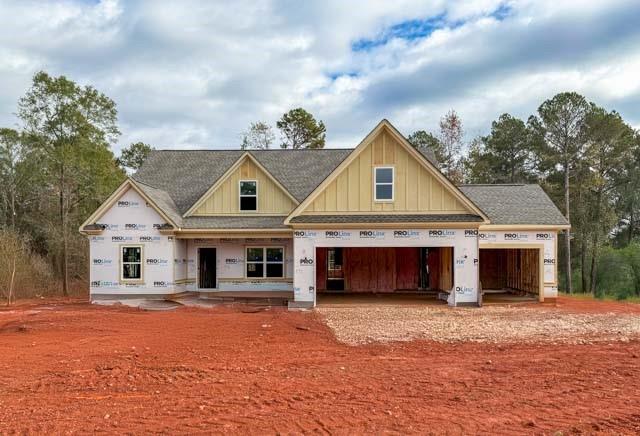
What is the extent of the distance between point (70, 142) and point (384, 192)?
18.3 metres

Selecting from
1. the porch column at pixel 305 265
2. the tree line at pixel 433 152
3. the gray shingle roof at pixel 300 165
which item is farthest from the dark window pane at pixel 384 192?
the tree line at pixel 433 152

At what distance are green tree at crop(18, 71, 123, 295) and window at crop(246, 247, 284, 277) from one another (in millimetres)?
11396

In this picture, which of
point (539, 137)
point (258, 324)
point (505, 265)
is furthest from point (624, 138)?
point (258, 324)

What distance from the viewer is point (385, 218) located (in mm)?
18031

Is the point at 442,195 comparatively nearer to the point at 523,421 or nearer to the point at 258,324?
the point at 258,324

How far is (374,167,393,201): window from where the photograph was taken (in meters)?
18.4

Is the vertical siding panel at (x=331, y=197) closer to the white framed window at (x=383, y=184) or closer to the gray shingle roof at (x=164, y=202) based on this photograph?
the white framed window at (x=383, y=184)

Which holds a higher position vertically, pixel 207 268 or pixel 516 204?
pixel 516 204

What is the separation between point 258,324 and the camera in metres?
14.2

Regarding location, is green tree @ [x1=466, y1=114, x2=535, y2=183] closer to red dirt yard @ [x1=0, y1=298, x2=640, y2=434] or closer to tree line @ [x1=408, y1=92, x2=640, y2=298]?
tree line @ [x1=408, y1=92, x2=640, y2=298]

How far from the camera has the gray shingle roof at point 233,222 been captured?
65.7 feet

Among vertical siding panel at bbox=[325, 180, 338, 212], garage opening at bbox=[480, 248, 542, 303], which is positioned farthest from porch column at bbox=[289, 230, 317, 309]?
garage opening at bbox=[480, 248, 542, 303]

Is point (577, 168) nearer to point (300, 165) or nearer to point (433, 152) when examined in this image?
point (433, 152)

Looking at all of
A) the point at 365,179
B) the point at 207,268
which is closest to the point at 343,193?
the point at 365,179
